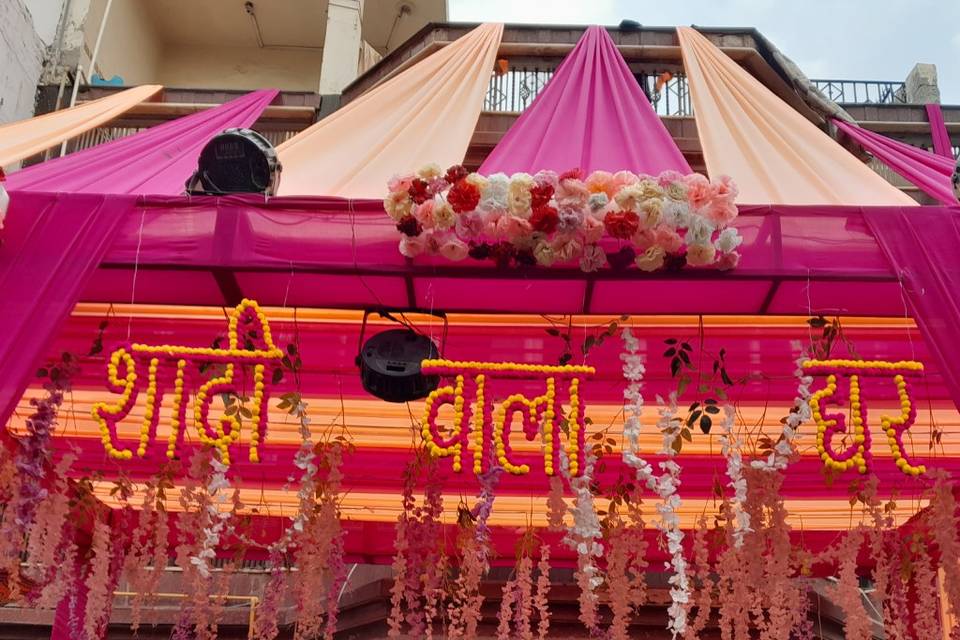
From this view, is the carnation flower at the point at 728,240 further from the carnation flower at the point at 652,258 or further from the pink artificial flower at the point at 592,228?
the pink artificial flower at the point at 592,228

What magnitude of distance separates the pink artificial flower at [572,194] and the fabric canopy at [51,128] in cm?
237

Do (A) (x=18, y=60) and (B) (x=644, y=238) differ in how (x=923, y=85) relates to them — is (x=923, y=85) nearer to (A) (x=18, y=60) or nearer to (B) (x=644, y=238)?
(B) (x=644, y=238)

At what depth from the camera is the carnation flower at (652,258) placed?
9.39ft

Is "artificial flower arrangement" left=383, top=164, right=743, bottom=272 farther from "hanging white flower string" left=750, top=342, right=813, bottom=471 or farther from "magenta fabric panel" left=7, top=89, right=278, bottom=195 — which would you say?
"magenta fabric panel" left=7, top=89, right=278, bottom=195

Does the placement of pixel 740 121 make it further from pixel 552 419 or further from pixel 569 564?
pixel 569 564

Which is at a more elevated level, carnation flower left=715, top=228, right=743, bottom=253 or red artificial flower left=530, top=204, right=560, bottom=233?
red artificial flower left=530, top=204, right=560, bottom=233

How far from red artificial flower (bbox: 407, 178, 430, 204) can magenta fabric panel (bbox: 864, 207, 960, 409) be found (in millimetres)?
1573

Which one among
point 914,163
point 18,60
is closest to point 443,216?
point 914,163

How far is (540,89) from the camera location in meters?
6.53

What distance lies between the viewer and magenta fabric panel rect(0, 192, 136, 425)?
2.80m

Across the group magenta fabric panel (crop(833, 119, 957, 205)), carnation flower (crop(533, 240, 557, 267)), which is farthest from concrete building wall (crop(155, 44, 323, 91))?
carnation flower (crop(533, 240, 557, 267))

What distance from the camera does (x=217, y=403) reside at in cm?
435

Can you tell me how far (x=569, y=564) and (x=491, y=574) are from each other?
2.32ft

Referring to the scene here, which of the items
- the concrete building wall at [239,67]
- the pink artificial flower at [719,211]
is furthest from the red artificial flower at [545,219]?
the concrete building wall at [239,67]
